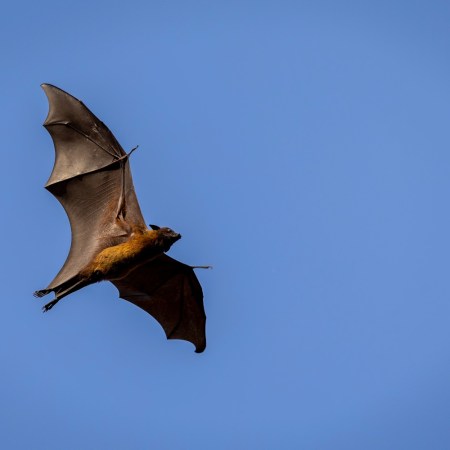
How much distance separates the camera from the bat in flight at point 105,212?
43.0 feet

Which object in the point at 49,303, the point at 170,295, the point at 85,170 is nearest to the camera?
the point at 49,303

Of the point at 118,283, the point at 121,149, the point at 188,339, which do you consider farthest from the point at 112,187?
the point at 188,339

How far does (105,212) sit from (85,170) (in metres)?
0.78

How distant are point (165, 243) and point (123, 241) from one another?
817 mm

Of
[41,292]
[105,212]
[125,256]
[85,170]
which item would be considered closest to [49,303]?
[41,292]

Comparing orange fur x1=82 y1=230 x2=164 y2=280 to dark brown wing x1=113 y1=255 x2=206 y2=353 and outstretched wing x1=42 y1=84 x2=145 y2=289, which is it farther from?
dark brown wing x1=113 y1=255 x2=206 y2=353

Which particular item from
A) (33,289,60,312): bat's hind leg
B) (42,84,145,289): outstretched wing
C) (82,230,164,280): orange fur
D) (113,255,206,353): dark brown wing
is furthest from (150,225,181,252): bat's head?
(33,289,60,312): bat's hind leg

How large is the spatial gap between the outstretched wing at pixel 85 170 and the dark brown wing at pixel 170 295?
3.18ft

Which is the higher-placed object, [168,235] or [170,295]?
[168,235]

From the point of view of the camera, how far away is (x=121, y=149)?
13.7m

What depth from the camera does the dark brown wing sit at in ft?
45.2

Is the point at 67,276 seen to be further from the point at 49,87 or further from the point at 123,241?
the point at 49,87

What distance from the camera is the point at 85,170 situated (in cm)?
1359

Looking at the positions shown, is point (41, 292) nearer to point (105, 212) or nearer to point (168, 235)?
point (105, 212)
